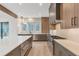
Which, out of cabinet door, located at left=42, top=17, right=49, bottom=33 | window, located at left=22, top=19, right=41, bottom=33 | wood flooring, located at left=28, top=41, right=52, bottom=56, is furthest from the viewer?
window, located at left=22, top=19, right=41, bottom=33

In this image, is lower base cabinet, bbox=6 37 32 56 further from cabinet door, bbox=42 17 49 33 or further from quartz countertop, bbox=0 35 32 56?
cabinet door, bbox=42 17 49 33

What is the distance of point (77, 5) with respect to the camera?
11.8ft

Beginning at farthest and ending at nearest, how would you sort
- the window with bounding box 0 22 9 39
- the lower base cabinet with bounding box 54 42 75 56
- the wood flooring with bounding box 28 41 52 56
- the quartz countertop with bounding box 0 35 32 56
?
the window with bounding box 0 22 9 39, the wood flooring with bounding box 28 41 52 56, the lower base cabinet with bounding box 54 42 75 56, the quartz countertop with bounding box 0 35 32 56

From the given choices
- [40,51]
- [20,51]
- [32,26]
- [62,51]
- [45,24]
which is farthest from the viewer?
[32,26]

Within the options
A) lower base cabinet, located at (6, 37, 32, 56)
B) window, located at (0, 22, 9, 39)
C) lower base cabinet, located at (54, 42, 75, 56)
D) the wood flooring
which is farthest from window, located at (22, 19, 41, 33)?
lower base cabinet, located at (54, 42, 75, 56)

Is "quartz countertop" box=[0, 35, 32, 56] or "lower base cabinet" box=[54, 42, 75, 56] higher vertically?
"quartz countertop" box=[0, 35, 32, 56]

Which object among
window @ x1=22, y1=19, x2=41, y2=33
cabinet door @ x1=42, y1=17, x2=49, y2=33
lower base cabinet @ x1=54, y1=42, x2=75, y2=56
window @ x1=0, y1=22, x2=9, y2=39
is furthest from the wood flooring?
window @ x1=22, y1=19, x2=41, y2=33

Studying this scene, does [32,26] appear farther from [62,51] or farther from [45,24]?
[62,51]

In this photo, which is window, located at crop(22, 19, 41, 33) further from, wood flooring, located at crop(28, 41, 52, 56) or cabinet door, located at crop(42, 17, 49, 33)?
wood flooring, located at crop(28, 41, 52, 56)

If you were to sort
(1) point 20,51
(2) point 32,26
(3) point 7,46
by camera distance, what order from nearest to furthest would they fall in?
1. (3) point 7,46
2. (1) point 20,51
3. (2) point 32,26

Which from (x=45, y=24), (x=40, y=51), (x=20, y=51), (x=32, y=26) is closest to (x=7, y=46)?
(x=20, y=51)

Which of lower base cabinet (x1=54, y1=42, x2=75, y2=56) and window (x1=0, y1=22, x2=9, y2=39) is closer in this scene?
lower base cabinet (x1=54, y1=42, x2=75, y2=56)

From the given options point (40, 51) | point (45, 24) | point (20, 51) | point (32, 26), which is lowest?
point (40, 51)

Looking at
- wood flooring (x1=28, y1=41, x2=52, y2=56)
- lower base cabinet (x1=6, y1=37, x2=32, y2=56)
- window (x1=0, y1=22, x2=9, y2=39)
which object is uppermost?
window (x1=0, y1=22, x2=9, y2=39)
